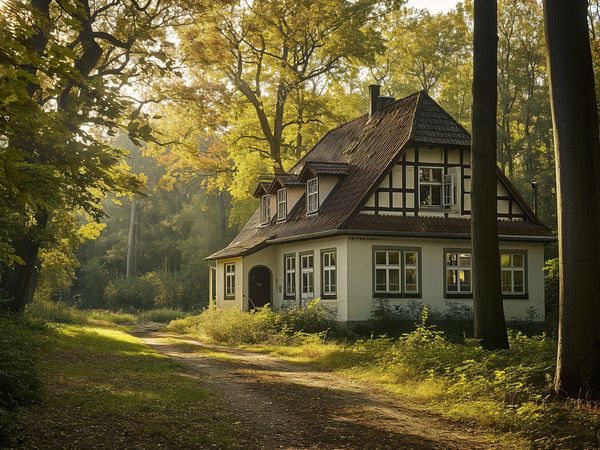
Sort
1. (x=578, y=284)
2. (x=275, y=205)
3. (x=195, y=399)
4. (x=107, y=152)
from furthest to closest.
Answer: (x=275, y=205)
(x=107, y=152)
(x=195, y=399)
(x=578, y=284)

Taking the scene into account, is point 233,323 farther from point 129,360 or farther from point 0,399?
point 0,399

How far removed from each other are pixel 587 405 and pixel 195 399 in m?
5.47

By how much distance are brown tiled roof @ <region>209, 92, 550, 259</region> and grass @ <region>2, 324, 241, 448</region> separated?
11224mm

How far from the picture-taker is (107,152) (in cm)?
1295

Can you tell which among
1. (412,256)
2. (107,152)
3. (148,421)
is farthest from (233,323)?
(148,421)

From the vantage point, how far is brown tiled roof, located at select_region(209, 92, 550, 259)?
2539 cm

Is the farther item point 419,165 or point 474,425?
point 419,165

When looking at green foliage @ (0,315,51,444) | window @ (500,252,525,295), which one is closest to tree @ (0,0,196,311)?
green foliage @ (0,315,51,444)

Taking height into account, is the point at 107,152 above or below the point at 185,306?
above

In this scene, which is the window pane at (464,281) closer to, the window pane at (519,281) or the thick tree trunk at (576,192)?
the window pane at (519,281)

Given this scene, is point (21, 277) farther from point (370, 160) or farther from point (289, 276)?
point (370, 160)

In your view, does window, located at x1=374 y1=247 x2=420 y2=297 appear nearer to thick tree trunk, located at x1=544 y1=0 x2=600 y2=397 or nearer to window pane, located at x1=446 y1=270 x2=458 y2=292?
window pane, located at x1=446 y1=270 x2=458 y2=292

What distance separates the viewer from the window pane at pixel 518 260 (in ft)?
90.0

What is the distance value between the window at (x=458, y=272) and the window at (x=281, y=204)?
800cm
